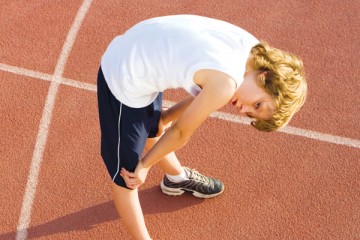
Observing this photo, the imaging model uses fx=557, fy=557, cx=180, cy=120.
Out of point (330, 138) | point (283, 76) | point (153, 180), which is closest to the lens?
point (283, 76)

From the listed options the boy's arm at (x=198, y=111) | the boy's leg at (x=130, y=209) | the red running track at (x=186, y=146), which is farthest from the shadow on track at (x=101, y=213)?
the boy's arm at (x=198, y=111)

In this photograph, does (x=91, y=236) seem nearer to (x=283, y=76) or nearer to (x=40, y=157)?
(x=40, y=157)

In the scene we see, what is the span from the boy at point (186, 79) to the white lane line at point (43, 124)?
122 cm

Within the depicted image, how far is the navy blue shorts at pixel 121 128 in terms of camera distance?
2984 millimetres

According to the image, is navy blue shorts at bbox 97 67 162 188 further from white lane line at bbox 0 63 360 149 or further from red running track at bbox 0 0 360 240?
white lane line at bbox 0 63 360 149

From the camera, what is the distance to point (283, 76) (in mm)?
2588

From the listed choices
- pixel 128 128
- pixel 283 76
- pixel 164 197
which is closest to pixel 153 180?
pixel 164 197

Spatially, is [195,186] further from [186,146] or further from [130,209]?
[130,209]

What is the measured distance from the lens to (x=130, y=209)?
349 cm

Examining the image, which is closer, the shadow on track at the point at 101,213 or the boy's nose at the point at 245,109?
the boy's nose at the point at 245,109

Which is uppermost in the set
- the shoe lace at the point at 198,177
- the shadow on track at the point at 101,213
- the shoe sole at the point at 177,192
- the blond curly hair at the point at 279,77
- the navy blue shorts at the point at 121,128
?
the blond curly hair at the point at 279,77

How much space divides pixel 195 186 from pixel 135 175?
0.99m

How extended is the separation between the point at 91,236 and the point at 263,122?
5.75 feet

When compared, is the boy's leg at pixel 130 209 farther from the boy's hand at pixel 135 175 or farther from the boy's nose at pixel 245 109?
the boy's nose at pixel 245 109
